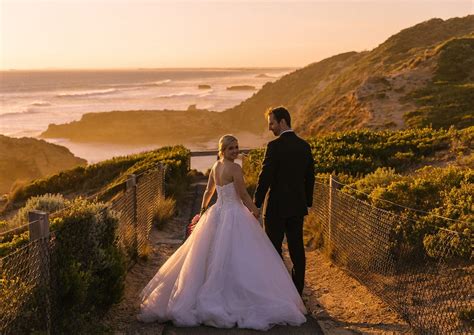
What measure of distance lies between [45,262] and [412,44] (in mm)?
65293

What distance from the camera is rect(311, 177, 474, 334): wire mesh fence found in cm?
656

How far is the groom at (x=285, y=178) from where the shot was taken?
700cm

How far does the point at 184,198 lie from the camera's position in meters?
18.9

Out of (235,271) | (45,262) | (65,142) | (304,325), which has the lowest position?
(65,142)

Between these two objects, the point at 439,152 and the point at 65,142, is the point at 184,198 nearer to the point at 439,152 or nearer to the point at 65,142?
the point at 439,152

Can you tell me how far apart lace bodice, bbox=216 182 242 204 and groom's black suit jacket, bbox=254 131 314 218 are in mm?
263

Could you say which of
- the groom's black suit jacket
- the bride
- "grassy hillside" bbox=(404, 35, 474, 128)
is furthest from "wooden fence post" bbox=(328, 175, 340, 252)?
"grassy hillside" bbox=(404, 35, 474, 128)

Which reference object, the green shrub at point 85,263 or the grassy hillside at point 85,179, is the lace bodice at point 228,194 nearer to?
the green shrub at point 85,263

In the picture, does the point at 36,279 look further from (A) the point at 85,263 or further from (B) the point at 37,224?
(A) the point at 85,263

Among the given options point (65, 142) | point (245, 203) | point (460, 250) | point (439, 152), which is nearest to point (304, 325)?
point (245, 203)

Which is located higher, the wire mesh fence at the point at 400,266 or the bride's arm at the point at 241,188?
the bride's arm at the point at 241,188

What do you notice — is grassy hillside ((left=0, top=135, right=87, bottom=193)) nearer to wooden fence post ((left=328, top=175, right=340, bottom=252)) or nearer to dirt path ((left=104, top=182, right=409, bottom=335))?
dirt path ((left=104, top=182, right=409, bottom=335))

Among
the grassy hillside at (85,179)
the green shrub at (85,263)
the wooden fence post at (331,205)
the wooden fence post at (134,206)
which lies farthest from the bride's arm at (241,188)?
the grassy hillside at (85,179)

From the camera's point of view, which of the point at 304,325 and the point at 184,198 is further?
the point at 184,198
